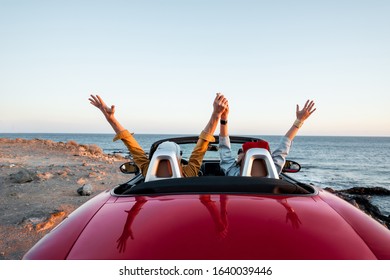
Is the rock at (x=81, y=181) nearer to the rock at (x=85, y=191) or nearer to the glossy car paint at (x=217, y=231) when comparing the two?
the rock at (x=85, y=191)

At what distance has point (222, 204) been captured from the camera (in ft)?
5.31

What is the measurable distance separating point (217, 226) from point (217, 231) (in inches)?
1.7

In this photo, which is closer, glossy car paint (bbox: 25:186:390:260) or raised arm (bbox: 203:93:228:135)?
glossy car paint (bbox: 25:186:390:260)

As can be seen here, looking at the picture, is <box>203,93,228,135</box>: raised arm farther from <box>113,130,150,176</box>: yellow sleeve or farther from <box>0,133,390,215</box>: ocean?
<box>0,133,390,215</box>: ocean

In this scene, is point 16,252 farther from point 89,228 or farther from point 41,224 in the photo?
point 89,228

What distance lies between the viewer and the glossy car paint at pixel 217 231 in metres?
1.22

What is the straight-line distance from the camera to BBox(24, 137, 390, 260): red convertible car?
4.02 feet

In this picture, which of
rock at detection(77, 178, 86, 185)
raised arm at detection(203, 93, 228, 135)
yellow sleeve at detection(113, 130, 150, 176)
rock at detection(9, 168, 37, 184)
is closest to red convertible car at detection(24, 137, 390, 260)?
raised arm at detection(203, 93, 228, 135)

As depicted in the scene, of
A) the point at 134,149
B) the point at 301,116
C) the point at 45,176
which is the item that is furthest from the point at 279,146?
the point at 45,176

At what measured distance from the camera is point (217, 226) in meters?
1.35

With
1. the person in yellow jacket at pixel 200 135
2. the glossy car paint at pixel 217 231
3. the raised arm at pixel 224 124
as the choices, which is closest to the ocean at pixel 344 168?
the raised arm at pixel 224 124

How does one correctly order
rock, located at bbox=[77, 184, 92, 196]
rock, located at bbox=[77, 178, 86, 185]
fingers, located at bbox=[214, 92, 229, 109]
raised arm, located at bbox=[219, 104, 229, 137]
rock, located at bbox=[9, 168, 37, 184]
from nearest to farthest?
fingers, located at bbox=[214, 92, 229, 109] < raised arm, located at bbox=[219, 104, 229, 137] < rock, located at bbox=[77, 184, 92, 196] < rock, located at bbox=[9, 168, 37, 184] < rock, located at bbox=[77, 178, 86, 185]
